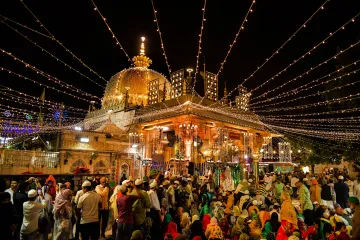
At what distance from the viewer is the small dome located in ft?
79.2

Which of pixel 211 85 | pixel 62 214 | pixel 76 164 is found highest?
pixel 211 85

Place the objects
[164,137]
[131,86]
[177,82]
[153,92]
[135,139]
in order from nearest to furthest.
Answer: [177,82]
[135,139]
[164,137]
[153,92]
[131,86]

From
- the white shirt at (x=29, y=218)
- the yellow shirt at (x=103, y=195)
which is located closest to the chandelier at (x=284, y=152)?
the yellow shirt at (x=103, y=195)

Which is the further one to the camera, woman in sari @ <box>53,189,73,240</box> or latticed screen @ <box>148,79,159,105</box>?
latticed screen @ <box>148,79,159,105</box>

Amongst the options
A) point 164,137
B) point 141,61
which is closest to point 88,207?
point 164,137

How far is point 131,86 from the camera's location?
978 inches

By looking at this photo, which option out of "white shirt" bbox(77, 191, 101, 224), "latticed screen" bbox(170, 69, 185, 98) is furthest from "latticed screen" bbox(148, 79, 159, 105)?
"white shirt" bbox(77, 191, 101, 224)

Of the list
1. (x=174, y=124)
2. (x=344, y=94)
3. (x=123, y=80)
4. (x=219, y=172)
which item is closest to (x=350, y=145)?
(x=344, y=94)

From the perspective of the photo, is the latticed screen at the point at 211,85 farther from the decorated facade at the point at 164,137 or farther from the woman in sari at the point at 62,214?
the woman in sari at the point at 62,214

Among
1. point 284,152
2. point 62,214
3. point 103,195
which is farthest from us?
point 284,152

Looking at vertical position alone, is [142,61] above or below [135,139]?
above

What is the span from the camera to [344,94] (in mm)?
18016

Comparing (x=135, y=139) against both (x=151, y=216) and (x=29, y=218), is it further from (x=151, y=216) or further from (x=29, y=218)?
(x=29, y=218)

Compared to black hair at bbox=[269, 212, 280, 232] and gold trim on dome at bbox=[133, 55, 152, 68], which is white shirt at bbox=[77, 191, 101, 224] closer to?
black hair at bbox=[269, 212, 280, 232]
